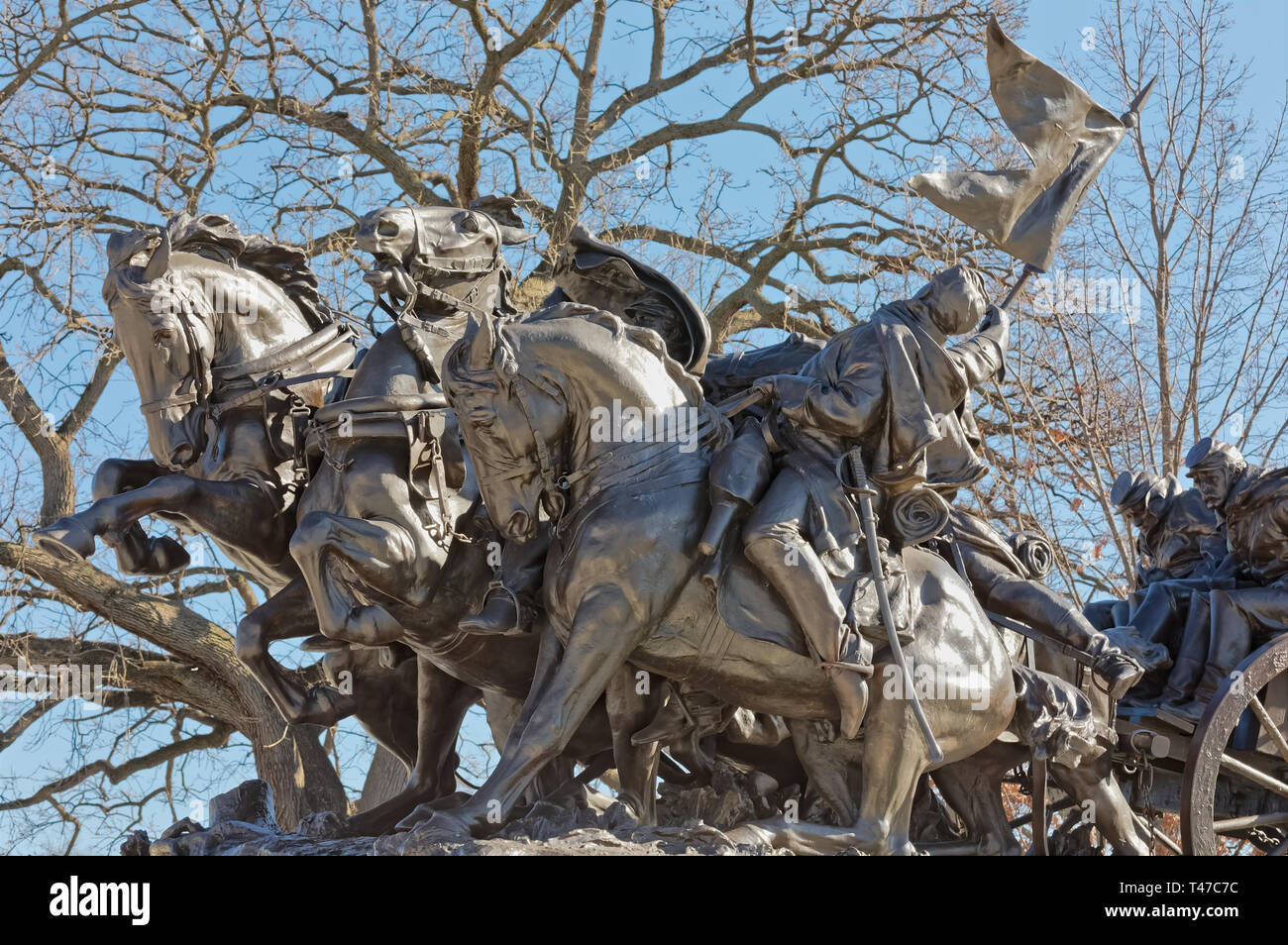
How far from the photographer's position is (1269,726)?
6898 millimetres

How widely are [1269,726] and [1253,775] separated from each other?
219mm

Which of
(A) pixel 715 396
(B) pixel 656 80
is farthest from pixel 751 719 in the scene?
(B) pixel 656 80

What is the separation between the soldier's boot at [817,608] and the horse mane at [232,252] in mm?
2797

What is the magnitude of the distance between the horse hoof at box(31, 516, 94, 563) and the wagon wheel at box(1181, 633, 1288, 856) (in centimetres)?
429

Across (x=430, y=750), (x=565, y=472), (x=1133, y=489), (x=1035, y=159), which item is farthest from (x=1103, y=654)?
(x=430, y=750)

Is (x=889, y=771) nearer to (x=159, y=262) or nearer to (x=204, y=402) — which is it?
(x=204, y=402)

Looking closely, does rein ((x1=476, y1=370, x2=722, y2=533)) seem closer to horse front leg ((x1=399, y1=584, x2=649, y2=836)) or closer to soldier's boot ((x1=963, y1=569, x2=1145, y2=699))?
horse front leg ((x1=399, y1=584, x2=649, y2=836))

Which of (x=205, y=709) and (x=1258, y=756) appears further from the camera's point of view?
(x=205, y=709)

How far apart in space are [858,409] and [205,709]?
7.20m

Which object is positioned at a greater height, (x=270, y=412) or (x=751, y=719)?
(x=270, y=412)

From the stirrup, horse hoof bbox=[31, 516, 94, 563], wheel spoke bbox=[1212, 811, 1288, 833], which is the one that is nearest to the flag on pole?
the stirrup

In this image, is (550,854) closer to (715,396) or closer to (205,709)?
(715,396)

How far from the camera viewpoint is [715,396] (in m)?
7.05
